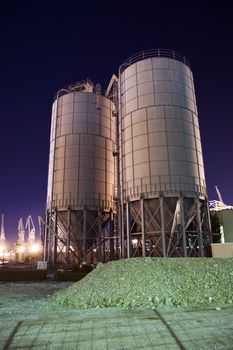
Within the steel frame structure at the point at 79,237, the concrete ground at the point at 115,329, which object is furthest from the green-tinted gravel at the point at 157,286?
the steel frame structure at the point at 79,237

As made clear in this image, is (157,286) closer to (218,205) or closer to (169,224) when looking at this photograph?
(169,224)

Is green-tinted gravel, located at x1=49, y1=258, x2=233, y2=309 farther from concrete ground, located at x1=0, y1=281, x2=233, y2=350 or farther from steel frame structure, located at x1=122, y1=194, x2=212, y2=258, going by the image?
steel frame structure, located at x1=122, y1=194, x2=212, y2=258

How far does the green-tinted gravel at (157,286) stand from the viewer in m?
11.0

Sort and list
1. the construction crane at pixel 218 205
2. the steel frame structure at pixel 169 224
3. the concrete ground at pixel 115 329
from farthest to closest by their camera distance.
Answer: the construction crane at pixel 218 205
the steel frame structure at pixel 169 224
the concrete ground at pixel 115 329

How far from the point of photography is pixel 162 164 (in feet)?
82.5

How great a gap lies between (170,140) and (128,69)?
9.98 meters

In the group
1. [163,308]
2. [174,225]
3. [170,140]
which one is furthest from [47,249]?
[163,308]

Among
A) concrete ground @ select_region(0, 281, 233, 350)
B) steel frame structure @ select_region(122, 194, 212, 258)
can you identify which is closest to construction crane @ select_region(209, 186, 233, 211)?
steel frame structure @ select_region(122, 194, 212, 258)

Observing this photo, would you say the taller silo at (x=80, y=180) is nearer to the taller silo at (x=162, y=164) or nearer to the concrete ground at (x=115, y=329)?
the taller silo at (x=162, y=164)

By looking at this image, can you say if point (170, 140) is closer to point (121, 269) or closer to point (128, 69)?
point (128, 69)

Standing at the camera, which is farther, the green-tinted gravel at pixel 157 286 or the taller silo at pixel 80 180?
the taller silo at pixel 80 180

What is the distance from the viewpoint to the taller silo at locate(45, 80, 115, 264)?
3164 centimetres

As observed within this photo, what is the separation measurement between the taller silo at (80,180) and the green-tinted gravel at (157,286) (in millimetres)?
17645

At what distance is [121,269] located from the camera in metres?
13.7
